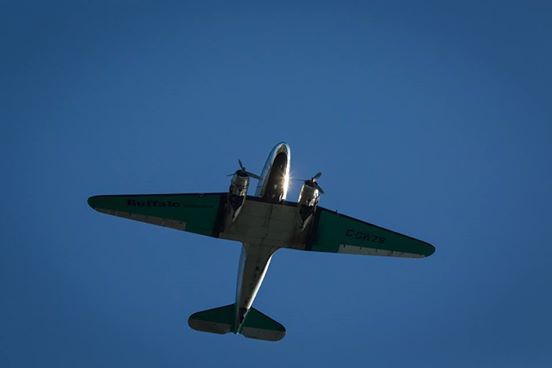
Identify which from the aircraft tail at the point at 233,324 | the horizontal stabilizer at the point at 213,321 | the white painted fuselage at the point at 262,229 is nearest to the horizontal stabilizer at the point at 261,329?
the aircraft tail at the point at 233,324

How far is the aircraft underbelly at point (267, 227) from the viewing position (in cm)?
3847

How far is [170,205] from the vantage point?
39.3m

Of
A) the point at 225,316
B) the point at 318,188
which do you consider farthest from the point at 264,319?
the point at 318,188

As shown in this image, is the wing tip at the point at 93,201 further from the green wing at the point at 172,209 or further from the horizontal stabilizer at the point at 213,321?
the horizontal stabilizer at the point at 213,321

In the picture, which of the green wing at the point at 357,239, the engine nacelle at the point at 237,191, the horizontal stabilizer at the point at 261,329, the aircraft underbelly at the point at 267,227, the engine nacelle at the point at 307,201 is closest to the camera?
the engine nacelle at the point at 237,191

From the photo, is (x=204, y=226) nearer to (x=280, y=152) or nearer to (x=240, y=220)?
(x=240, y=220)

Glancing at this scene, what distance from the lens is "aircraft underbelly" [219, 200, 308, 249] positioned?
1515 inches

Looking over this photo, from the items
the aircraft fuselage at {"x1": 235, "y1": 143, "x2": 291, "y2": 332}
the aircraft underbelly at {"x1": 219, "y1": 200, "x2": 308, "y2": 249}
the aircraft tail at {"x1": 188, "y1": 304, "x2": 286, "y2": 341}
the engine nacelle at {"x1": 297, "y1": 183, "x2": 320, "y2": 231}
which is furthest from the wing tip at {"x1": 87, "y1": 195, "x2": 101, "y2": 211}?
the engine nacelle at {"x1": 297, "y1": 183, "x2": 320, "y2": 231}

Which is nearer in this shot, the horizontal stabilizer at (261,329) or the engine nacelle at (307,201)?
the engine nacelle at (307,201)

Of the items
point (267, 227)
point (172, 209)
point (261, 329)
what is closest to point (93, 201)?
point (172, 209)

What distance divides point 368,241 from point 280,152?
837 cm

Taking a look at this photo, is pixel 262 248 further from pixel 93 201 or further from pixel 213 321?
pixel 93 201

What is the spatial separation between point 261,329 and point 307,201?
37.0 feet

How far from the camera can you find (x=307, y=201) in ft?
123
